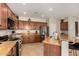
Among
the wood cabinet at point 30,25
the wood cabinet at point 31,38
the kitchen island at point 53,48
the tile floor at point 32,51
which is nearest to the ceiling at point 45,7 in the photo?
the kitchen island at point 53,48

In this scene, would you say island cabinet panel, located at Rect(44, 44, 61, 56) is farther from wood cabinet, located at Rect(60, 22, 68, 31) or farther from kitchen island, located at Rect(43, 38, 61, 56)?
wood cabinet, located at Rect(60, 22, 68, 31)

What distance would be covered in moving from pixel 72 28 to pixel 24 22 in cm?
301

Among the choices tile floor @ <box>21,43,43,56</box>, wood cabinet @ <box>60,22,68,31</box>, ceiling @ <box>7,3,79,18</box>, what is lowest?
tile floor @ <box>21,43,43,56</box>

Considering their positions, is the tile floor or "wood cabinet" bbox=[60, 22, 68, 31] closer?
the tile floor

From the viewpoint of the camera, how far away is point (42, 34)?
7.87 meters

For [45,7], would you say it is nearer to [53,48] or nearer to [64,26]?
[53,48]

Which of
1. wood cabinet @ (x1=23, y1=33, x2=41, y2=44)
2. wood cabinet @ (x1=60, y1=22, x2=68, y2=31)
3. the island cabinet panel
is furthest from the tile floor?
wood cabinet @ (x1=60, y1=22, x2=68, y2=31)

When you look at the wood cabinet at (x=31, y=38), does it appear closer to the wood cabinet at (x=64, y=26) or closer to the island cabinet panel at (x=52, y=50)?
the wood cabinet at (x=64, y=26)

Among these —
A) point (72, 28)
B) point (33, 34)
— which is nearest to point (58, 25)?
point (72, 28)

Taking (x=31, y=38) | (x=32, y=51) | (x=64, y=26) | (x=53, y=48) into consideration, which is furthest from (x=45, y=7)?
(x=31, y=38)

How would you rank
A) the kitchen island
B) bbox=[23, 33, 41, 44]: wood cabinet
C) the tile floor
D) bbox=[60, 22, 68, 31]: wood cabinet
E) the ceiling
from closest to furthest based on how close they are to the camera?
the kitchen island → the ceiling → the tile floor → bbox=[60, 22, 68, 31]: wood cabinet → bbox=[23, 33, 41, 44]: wood cabinet

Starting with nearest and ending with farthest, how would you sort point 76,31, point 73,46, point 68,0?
point 68,0
point 73,46
point 76,31

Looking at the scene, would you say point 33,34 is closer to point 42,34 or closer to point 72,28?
point 42,34

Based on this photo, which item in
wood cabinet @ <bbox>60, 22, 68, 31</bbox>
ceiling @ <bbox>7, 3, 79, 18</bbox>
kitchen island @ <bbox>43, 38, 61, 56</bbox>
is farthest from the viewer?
wood cabinet @ <bbox>60, 22, 68, 31</bbox>
